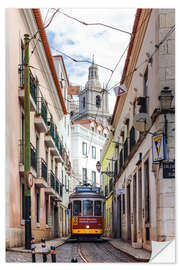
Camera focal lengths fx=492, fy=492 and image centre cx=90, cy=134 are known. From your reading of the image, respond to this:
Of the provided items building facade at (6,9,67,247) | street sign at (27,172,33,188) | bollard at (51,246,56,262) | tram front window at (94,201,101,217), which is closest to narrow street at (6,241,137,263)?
bollard at (51,246,56,262)

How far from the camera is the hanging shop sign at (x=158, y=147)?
6746 mm

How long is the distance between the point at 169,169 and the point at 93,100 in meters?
1.70

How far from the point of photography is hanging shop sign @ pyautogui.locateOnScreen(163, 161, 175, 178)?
6.56m

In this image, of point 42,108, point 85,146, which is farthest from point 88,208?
point 42,108

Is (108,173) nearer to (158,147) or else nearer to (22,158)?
(22,158)

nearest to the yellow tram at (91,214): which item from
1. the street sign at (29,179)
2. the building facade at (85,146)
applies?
the building facade at (85,146)

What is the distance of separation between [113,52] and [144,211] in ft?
7.83

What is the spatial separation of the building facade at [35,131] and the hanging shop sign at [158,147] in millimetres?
1482

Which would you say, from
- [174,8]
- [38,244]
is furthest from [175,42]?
[38,244]

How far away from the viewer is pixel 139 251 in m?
6.53

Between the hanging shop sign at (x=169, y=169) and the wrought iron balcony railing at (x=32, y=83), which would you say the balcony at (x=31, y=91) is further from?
the hanging shop sign at (x=169, y=169)

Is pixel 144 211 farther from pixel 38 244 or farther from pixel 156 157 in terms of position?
pixel 38 244

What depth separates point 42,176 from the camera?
7547 millimetres
